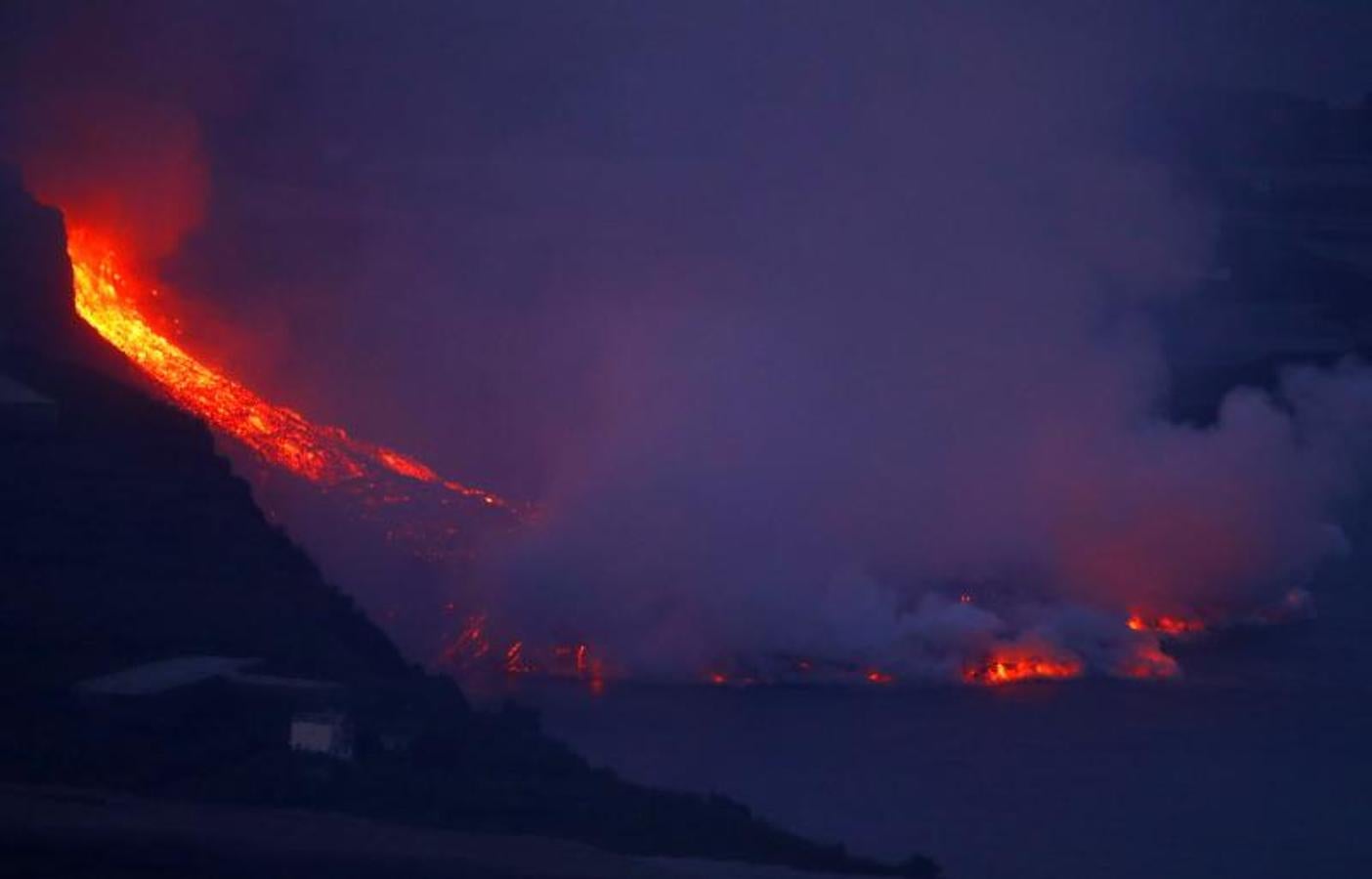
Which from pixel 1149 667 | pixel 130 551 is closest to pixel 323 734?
pixel 130 551

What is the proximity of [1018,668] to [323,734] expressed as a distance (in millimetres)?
6156

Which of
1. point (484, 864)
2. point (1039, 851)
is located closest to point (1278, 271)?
point (1039, 851)

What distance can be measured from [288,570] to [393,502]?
2662mm

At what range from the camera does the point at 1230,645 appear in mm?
14422

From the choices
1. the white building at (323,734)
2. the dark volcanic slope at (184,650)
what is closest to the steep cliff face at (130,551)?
the dark volcanic slope at (184,650)

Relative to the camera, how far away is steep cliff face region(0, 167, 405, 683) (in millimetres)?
9141

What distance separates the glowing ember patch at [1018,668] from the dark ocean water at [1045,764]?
0.29 m

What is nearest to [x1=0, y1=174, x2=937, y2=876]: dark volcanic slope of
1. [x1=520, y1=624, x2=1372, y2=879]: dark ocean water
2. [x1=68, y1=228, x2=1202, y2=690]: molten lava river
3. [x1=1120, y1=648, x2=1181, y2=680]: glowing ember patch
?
[x1=68, y1=228, x2=1202, y2=690]: molten lava river

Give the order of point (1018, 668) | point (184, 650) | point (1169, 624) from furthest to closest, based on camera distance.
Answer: point (1169, 624), point (1018, 668), point (184, 650)

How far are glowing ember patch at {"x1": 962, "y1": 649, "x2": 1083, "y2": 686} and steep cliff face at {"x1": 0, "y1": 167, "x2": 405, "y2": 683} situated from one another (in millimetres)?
4349

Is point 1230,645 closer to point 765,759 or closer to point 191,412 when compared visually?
point 765,759

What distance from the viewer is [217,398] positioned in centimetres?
1283

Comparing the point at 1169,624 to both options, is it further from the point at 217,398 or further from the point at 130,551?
the point at 130,551

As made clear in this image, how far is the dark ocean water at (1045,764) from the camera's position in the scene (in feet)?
29.0
